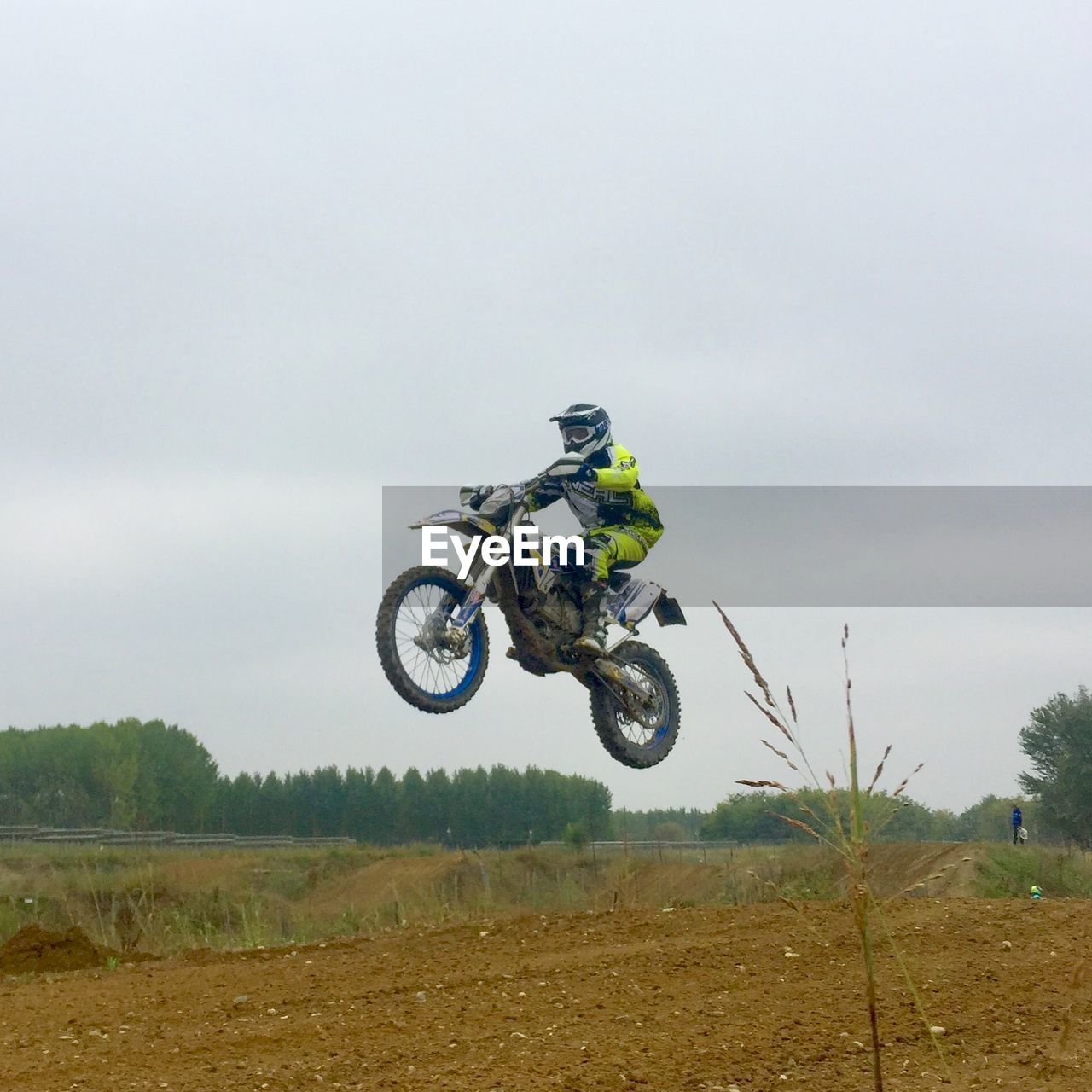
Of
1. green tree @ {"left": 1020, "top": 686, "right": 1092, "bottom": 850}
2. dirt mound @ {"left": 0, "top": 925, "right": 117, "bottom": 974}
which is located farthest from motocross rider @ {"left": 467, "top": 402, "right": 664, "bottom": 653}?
green tree @ {"left": 1020, "top": 686, "right": 1092, "bottom": 850}

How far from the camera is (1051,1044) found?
654cm

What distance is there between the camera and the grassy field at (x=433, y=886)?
1367 centimetres

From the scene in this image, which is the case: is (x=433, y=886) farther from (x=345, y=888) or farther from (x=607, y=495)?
(x=345, y=888)

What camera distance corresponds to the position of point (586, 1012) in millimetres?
7316

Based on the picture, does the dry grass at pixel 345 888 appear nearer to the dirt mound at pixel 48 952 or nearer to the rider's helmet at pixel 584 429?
the dirt mound at pixel 48 952

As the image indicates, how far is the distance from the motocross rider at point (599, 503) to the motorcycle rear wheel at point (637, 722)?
708 mm

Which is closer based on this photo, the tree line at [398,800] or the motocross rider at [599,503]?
the motocross rider at [599,503]

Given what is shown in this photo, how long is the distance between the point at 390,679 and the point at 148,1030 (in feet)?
11.4

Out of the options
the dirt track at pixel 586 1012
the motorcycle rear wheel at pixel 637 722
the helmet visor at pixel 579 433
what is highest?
the helmet visor at pixel 579 433

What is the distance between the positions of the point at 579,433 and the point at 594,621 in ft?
6.02

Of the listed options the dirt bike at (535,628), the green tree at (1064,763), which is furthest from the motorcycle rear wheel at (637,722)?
the green tree at (1064,763)

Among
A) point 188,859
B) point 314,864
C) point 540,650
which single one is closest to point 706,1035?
point 540,650

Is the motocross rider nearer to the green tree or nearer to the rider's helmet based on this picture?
the rider's helmet

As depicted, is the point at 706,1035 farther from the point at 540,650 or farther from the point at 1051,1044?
the point at 540,650
